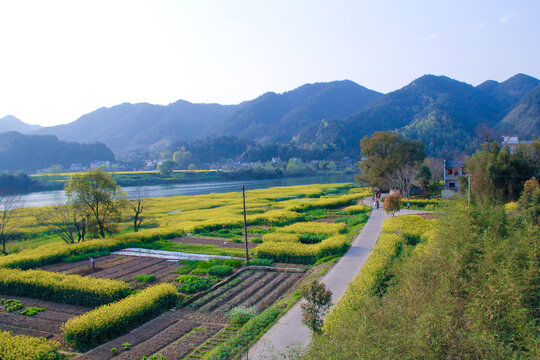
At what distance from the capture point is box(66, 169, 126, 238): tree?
2567cm

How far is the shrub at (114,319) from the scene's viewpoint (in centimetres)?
1048

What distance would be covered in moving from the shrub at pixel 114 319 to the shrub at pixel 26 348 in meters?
0.65

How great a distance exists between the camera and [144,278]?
16.2m

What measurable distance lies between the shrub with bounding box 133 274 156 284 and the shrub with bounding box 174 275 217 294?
137cm

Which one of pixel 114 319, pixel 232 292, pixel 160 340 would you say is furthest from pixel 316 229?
pixel 114 319

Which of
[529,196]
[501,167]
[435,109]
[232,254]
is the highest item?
[435,109]

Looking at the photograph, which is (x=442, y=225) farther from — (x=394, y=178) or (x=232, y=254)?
(x=394, y=178)

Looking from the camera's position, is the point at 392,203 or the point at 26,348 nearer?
the point at 26,348

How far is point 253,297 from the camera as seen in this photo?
13.6m

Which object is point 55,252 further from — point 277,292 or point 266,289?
point 277,292

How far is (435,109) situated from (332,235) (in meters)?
168

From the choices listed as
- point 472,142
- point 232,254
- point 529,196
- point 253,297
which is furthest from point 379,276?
point 472,142

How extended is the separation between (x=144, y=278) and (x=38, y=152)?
159179mm

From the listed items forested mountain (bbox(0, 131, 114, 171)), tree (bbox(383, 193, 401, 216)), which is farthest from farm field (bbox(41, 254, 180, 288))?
forested mountain (bbox(0, 131, 114, 171))
